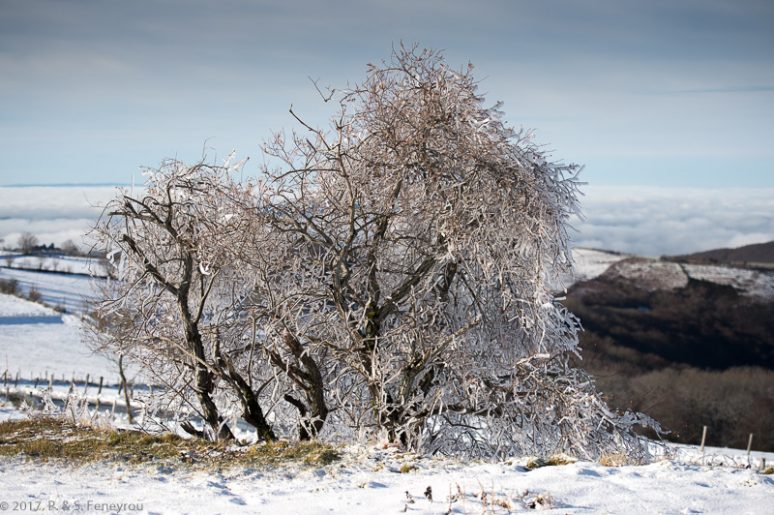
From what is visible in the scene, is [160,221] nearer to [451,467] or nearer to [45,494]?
[45,494]

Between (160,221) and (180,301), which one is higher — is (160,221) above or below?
above

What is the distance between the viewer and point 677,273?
135m

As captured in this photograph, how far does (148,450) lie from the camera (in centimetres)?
909

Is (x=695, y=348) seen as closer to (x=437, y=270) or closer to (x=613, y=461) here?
(x=437, y=270)

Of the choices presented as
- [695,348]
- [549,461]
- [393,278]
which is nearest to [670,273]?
[695,348]

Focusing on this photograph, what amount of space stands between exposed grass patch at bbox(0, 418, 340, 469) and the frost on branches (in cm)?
169

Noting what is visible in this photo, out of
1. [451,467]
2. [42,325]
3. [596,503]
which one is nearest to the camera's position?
[596,503]

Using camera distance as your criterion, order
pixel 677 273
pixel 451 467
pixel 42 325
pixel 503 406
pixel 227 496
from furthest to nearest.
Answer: pixel 677 273
pixel 42 325
pixel 503 406
pixel 451 467
pixel 227 496

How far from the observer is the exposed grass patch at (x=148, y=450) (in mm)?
8328

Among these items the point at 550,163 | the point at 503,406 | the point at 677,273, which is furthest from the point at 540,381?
the point at 677,273

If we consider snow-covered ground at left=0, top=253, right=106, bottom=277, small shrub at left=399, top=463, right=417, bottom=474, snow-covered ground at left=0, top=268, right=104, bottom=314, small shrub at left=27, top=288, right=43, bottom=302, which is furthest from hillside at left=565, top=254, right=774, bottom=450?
snow-covered ground at left=0, top=253, right=106, bottom=277

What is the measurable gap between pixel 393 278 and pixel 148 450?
178 inches

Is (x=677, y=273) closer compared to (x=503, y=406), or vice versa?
(x=503, y=406)

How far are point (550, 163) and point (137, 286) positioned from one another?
23.9ft
